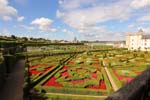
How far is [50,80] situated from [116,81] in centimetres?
705

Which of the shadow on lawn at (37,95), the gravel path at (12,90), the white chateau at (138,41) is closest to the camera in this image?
the shadow on lawn at (37,95)

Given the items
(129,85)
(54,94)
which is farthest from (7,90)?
(129,85)

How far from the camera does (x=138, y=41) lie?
8425cm

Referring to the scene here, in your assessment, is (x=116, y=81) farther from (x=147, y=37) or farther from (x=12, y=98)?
(x=147, y=37)

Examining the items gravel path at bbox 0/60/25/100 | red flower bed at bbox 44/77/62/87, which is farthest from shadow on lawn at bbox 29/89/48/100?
gravel path at bbox 0/60/25/100

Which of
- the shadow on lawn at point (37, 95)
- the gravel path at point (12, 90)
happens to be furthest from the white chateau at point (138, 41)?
the shadow on lawn at point (37, 95)

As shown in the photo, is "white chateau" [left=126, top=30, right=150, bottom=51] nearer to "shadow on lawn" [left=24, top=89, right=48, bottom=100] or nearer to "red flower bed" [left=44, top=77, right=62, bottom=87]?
"red flower bed" [left=44, top=77, right=62, bottom=87]

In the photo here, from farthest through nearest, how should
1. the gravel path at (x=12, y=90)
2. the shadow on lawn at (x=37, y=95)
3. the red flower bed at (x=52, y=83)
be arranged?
the red flower bed at (x=52, y=83), the gravel path at (x=12, y=90), the shadow on lawn at (x=37, y=95)

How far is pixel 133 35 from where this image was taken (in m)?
88.0

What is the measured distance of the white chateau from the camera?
266ft

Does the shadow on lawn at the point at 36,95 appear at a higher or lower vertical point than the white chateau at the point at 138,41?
lower

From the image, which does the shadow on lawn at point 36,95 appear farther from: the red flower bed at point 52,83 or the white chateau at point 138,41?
the white chateau at point 138,41

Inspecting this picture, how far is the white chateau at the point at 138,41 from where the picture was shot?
266ft

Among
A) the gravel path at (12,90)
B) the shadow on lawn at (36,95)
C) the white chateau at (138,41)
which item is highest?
the white chateau at (138,41)
